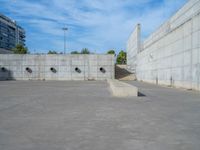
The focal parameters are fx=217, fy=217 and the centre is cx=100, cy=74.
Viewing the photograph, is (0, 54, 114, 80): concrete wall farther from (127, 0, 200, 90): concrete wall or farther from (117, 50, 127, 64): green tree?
(117, 50, 127, 64): green tree

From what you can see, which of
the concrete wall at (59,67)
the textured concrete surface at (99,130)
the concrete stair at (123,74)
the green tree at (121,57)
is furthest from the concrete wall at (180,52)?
the green tree at (121,57)

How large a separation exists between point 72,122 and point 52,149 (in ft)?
7.13

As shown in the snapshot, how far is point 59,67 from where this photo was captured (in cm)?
3812

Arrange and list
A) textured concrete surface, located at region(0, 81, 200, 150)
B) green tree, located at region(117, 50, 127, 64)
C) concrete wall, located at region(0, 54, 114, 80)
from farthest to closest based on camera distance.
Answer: green tree, located at region(117, 50, 127, 64) → concrete wall, located at region(0, 54, 114, 80) → textured concrete surface, located at region(0, 81, 200, 150)

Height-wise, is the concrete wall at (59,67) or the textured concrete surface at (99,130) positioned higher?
the concrete wall at (59,67)

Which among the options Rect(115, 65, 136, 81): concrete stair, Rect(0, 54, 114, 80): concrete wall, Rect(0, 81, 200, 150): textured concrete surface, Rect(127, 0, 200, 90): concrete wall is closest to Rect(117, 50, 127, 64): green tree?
Rect(115, 65, 136, 81): concrete stair

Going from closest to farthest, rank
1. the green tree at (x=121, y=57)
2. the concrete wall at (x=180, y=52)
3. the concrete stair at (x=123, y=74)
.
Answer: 1. the concrete wall at (x=180, y=52)
2. the concrete stair at (x=123, y=74)
3. the green tree at (x=121, y=57)

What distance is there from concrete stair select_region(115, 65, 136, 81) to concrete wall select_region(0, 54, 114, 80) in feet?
13.1

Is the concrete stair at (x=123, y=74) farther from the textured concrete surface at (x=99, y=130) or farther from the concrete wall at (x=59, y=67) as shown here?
the textured concrete surface at (x=99, y=130)

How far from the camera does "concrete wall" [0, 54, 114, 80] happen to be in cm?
3812

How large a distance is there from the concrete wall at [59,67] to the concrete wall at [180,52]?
11.3 meters

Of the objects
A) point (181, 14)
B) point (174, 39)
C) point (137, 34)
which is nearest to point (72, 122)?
point (174, 39)

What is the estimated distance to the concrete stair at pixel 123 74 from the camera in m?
41.3

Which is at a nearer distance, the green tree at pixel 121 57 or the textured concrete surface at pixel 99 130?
the textured concrete surface at pixel 99 130
